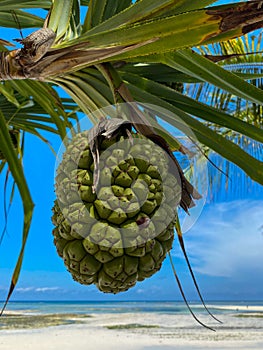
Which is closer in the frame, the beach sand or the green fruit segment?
the green fruit segment

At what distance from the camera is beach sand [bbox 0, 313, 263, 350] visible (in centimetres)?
1473

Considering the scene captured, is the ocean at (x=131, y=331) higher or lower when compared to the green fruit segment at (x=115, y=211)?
higher

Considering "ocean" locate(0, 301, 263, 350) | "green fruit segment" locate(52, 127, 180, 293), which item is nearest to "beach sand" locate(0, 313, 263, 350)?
"ocean" locate(0, 301, 263, 350)

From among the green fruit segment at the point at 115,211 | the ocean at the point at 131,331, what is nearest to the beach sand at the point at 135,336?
the ocean at the point at 131,331

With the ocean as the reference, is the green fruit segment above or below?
below

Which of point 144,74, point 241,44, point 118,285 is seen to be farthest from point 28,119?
point 241,44

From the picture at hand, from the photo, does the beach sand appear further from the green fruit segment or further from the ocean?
the green fruit segment

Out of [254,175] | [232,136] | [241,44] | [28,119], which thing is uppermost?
[241,44]

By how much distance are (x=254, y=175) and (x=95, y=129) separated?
20 cm

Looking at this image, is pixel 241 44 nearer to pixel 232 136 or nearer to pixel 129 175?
pixel 232 136

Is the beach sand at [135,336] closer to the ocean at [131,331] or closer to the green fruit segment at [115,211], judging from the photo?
the ocean at [131,331]

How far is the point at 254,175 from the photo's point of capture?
0.60m

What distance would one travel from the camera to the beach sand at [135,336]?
48.3ft

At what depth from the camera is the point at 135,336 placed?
16.6 meters
